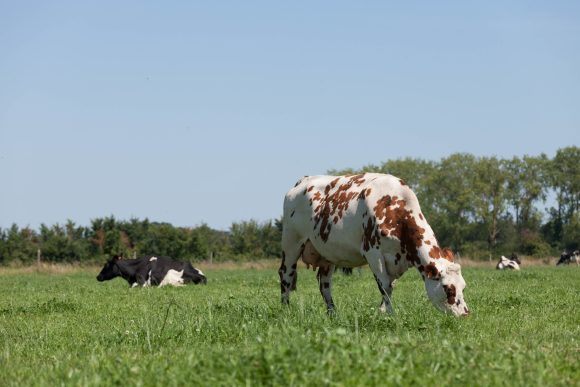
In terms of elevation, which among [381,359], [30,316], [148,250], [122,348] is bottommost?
[148,250]

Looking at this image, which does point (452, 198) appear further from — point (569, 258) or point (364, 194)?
point (364, 194)

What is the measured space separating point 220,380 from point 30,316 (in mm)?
9705

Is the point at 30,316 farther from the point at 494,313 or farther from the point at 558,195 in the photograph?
the point at 558,195

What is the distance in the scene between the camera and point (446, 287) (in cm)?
1162

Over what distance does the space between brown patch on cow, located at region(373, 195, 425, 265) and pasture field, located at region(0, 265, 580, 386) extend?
0.88 m

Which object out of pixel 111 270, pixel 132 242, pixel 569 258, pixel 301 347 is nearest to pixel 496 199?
pixel 569 258

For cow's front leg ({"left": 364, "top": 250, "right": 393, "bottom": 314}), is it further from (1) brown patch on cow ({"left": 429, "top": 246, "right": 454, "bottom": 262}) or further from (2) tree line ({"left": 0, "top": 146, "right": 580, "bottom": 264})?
(2) tree line ({"left": 0, "top": 146, "right": 580, "bottom": 264})

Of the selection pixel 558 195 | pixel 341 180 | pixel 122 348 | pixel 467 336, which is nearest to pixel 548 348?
pixel 467 336

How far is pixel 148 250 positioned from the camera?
64438 millimetres

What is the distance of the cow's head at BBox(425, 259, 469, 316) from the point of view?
11562mm

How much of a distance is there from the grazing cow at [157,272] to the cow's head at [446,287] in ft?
51.8

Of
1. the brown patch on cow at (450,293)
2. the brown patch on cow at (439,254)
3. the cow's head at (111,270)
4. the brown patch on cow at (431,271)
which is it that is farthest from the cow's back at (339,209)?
the cow's head at (111,270)

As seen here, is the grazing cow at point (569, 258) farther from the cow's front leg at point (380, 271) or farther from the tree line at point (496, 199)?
the cow's front leg at point (380, 271)

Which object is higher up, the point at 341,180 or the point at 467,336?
the point at 341,180
